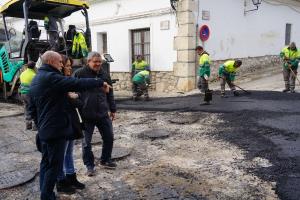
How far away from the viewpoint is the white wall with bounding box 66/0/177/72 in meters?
13.1

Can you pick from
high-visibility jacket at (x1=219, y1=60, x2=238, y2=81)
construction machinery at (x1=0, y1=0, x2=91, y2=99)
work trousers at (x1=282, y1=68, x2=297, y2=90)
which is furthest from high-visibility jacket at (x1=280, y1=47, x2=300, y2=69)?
construction machinery at (x1=0, y1=0, x2=91, y2=99)

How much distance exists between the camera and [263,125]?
7043 millimetres

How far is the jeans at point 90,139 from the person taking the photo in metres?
4.68

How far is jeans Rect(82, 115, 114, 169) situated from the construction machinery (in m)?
5.19

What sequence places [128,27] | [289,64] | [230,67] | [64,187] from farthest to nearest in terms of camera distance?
[128,27] → [289,64] → [230,67] → [64,187]

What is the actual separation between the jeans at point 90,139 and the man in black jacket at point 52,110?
95 centimetres

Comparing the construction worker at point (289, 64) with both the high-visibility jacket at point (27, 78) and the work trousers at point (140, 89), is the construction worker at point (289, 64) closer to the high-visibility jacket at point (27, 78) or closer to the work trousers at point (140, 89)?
the work trousers at point (140, 89)

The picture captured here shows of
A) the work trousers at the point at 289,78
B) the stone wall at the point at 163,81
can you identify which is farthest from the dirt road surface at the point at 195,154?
the stone wall at the point at 163,81

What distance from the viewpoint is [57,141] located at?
3.62 meters

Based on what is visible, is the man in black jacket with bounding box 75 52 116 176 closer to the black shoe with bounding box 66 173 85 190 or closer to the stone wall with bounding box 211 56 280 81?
the black shoe with bounding box 66 173 85 190

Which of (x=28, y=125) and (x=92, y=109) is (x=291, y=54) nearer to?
(x=28, y=125)

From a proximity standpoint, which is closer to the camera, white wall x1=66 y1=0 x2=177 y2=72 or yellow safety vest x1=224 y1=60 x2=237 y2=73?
yellow safety vest x1=224 y1=60 x2=237 y2=73

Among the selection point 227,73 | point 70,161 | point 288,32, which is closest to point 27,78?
point 70,161

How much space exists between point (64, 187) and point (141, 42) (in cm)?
1080
